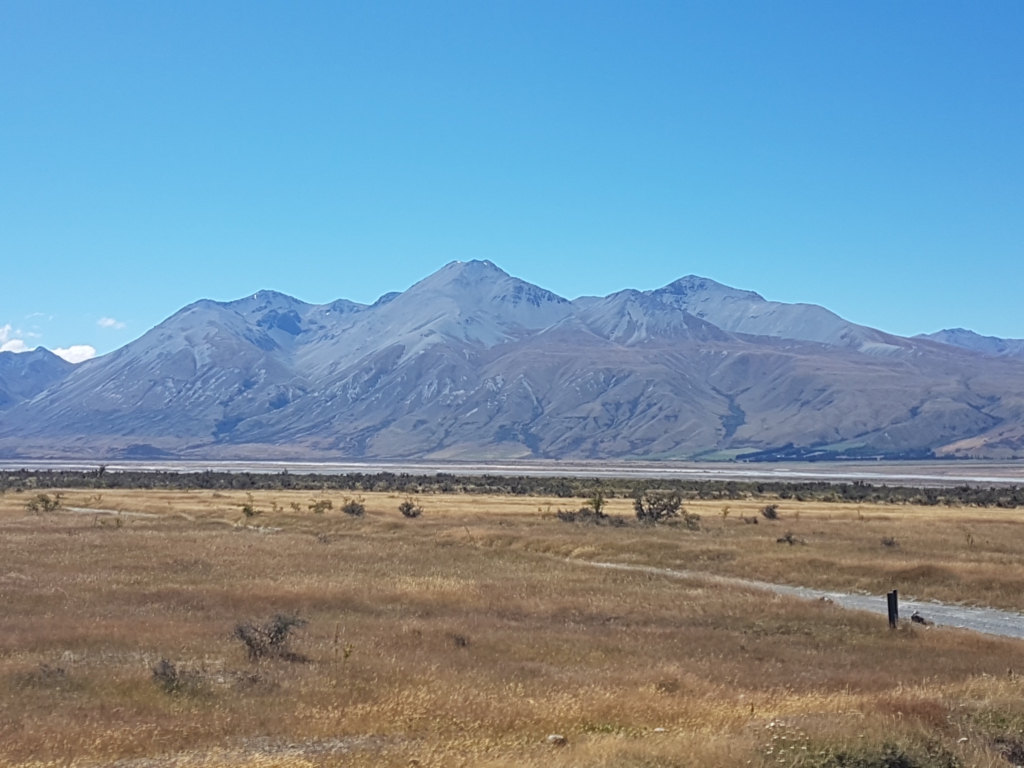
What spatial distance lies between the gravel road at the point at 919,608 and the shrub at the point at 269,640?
56.8 feet

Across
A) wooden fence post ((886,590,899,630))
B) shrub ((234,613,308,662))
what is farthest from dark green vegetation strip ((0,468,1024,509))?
shrub ((234,613,308,662))

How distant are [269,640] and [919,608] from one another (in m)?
21.9

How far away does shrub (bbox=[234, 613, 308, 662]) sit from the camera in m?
19.4

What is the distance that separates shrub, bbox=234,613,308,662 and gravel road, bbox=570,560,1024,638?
1732cm

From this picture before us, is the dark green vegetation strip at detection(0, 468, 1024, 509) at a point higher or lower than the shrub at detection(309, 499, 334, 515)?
lower

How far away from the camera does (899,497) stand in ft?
302

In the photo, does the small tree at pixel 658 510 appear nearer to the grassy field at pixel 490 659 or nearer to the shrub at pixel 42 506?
the grassy field at pixel 490 659

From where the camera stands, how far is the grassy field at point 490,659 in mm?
13023

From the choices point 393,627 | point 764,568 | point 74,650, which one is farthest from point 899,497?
point 74,650

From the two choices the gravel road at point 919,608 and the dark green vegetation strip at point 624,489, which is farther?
the dark green vegetation strip at point 624,489

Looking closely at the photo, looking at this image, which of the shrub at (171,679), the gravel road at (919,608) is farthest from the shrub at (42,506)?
the shrub at (171,679)

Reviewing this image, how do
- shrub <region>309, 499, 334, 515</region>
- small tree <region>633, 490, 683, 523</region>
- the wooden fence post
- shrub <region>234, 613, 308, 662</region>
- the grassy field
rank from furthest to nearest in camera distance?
shrub <region>309, 499, 334, 515</region>, small tree <region>633, 490, 683, 523</region>, the wooden fence post, shrub <region>234, 613, 308, 662</region>, the grassy field

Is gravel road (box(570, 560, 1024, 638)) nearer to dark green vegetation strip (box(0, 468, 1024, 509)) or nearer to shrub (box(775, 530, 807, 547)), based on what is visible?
shrub (box(775, 530, 807, 547))

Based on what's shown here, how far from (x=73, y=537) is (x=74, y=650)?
2627cm
